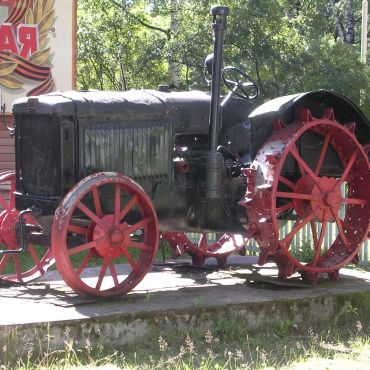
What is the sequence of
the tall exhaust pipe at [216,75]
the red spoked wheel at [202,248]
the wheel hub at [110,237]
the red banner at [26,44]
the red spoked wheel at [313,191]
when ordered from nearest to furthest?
the wheel hub at [110,237] → the red spoked wheel at [313,191] → the tall exhaust pipe at [216,75] → the red spoked wheel at [202,248] → the red banner at [26,44]

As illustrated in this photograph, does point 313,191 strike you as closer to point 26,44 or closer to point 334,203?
point 334,203

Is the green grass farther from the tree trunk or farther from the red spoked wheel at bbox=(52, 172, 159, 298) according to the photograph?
the tree trunk

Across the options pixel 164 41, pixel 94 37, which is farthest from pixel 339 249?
pixel 94 37

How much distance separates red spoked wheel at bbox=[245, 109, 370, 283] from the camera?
20.2 feet

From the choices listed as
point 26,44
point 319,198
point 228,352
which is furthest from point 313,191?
point 26,44

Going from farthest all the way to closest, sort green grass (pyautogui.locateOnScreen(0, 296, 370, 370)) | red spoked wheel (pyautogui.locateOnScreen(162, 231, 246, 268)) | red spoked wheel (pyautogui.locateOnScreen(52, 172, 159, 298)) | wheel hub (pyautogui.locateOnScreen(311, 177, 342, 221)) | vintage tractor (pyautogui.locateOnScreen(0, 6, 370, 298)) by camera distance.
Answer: red spoked wheel (pyautogui.locateOnScreen(162, 231, 246, 268))
wheel hub (pyautogui.locateOnScreen(311, 177, 342, 221))
vintage tractor (pyautogui.locateOnScreen(0, 6, 370, 298))
red spoked wheel (pyautogui.locateOnScreen(52, 172, 159, 298))
green grass (pyautogui.locateOnScreen(0, 296, 370, 370))

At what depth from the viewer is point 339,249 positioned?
696cm

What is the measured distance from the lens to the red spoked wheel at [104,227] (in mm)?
5375

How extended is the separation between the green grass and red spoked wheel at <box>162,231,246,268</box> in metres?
1.74

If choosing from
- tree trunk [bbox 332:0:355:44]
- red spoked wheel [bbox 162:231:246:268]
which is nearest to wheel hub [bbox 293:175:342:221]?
red spoked wheel [bbox 162:231:246:268]

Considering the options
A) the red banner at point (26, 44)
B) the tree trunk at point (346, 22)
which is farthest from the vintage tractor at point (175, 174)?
the tree trunk at point (346, 22)

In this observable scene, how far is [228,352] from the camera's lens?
518 centimetres

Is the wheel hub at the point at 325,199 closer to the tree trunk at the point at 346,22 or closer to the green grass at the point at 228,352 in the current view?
the green grass at the point at 228,352

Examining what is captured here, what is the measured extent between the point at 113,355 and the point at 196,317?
0.80 m
